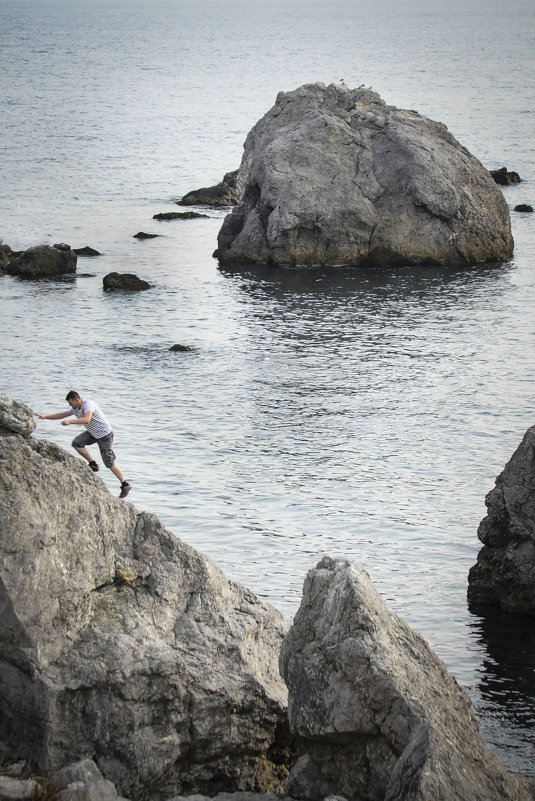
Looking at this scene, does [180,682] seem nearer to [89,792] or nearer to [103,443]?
[89,792]

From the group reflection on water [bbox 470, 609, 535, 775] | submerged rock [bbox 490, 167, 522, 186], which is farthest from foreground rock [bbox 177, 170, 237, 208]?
reflection on water [bbox 470, 609, 535, 775]

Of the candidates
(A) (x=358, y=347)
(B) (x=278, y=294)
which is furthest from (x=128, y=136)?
(A) (x=358, y=347)

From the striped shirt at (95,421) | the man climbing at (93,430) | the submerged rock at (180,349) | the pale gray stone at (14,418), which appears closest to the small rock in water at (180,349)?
the submerged rock at (180,349)

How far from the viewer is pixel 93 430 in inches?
945

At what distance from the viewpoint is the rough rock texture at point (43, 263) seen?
5100 centimetres

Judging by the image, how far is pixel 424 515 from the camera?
2458 cm

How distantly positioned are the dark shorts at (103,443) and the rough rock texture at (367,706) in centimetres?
1162

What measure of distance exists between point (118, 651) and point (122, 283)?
119 ft

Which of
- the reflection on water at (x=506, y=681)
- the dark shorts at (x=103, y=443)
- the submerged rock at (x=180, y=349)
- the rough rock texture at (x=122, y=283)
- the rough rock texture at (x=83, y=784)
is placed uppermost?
the rough rock texture at (x=122, y=283)

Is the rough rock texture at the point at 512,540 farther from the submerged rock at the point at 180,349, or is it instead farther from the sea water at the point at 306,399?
the submerged rock at the point at 180,349

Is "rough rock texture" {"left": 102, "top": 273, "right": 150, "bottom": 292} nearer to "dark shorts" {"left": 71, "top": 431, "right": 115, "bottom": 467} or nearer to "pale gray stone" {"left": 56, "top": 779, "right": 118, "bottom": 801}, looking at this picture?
"dark shorts" {"left": 71, "top": 431, "right": 115, "bottom": 467}

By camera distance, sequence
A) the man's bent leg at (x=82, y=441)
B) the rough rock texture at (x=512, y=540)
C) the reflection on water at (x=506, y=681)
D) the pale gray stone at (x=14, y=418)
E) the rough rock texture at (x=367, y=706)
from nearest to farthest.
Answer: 1. the rough rock texture at (x=367, y=706)
2. the pale gray stone at (x=14, y=418)
3. the reflection on water at (x=506, y=681)
4. the rough rock texture at (x=512, y=540)
5. the man's bent leg at (x=82, y=441)

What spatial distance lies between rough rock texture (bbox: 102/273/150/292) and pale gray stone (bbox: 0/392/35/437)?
114 feet

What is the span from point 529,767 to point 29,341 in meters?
28.1
